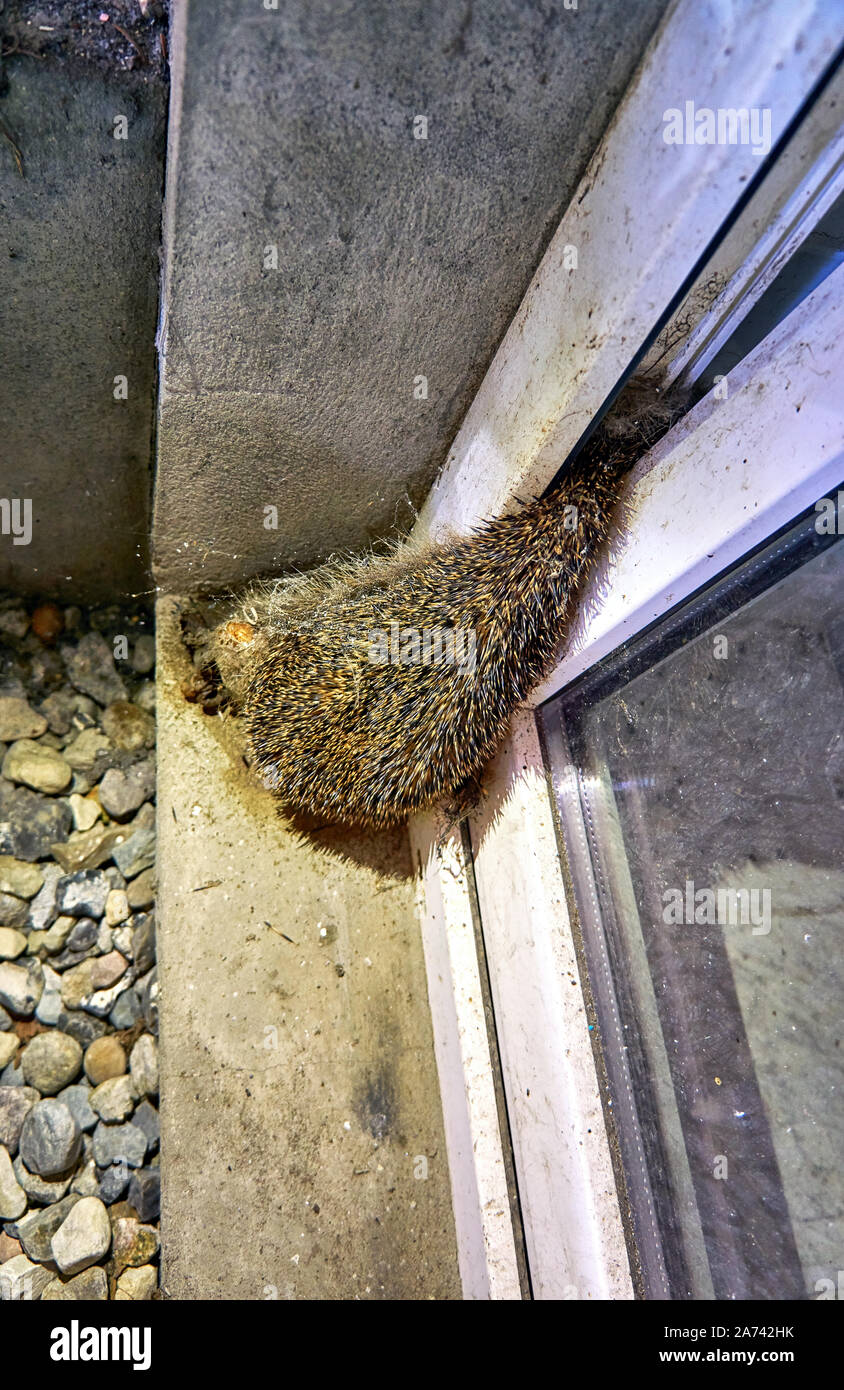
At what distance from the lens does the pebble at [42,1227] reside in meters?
3.25

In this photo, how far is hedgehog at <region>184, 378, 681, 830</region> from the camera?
282 cm

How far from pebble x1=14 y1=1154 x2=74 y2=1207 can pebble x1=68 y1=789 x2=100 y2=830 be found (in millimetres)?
1456

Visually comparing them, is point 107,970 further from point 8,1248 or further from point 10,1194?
point 8,1248

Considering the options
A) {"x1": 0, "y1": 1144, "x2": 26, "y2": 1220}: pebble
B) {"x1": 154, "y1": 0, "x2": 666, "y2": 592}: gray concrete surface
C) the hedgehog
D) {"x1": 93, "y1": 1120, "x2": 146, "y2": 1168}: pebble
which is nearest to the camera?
{"x1": 154, "y1": 0, "x2": 666, "y2": 592}: gray concrete surface

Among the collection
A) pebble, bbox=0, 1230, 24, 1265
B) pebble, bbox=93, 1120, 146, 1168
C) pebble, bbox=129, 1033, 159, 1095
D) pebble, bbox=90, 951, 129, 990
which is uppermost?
pebble, bbox=90, 951, 129, 990

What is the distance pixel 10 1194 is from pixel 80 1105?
40cm

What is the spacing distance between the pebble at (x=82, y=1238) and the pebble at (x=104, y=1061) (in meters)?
0.48

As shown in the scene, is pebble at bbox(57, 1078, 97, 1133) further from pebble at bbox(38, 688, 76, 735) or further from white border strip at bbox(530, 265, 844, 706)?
white border strip at bbox(530, 265, 844, 706)

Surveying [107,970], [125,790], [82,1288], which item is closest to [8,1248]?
[82,1288]

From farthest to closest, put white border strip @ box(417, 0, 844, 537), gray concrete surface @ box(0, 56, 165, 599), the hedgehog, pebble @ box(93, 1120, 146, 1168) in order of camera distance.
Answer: pebble @ box(93, 1120, 146, 1168) → the hedgehog → gray concrete surface @ box(0, 56, 165, 599) → white border strip @ box(417, 0, 844, 537)

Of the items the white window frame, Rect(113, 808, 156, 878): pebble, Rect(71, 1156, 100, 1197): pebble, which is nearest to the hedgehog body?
the white window frame

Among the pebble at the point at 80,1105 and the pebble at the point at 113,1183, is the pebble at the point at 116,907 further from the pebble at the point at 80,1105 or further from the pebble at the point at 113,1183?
the pebble at the point at 113,1183

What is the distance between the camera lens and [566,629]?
2969 millimetres
